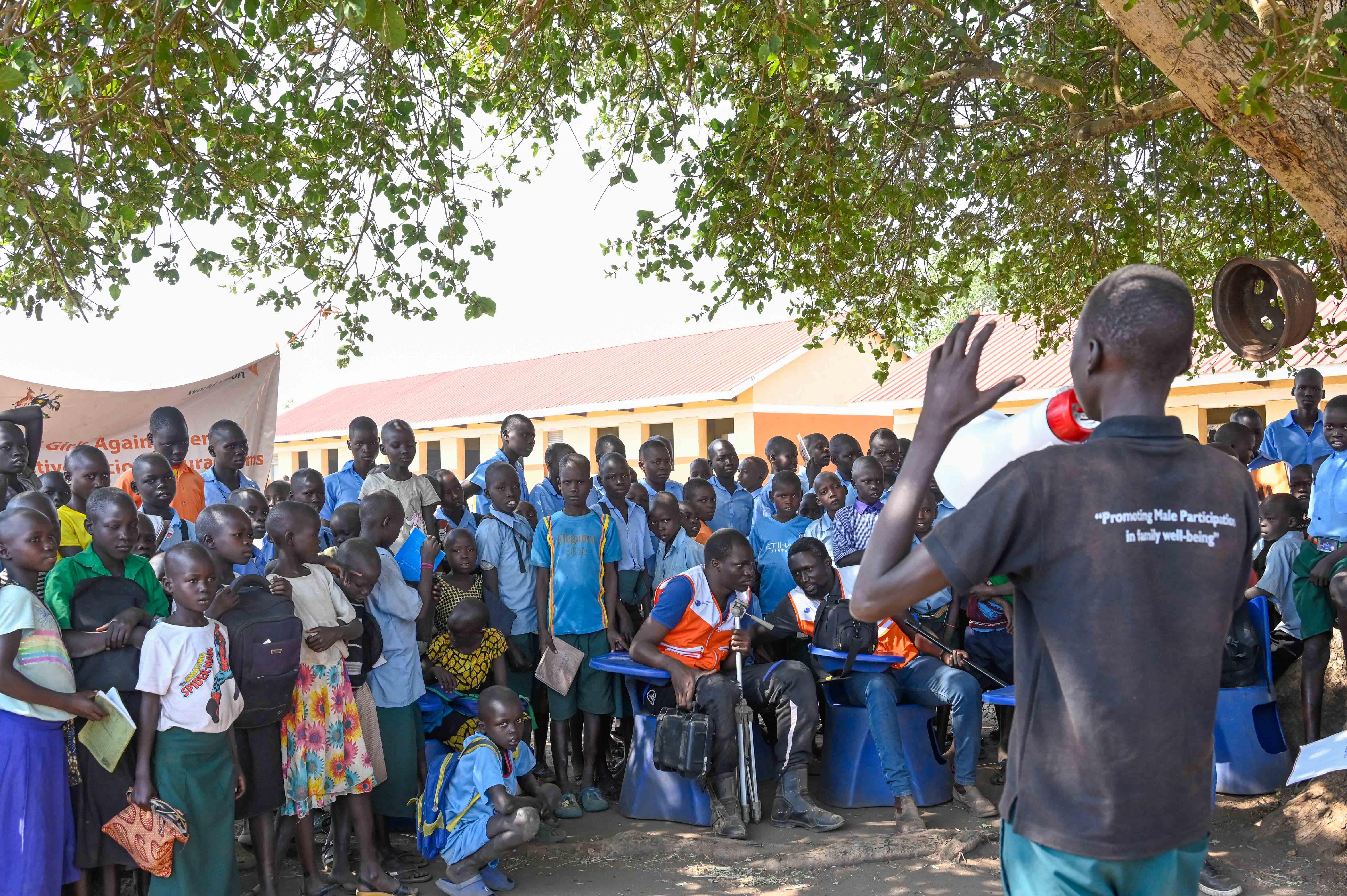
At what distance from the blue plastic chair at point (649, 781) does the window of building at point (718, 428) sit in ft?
60.7

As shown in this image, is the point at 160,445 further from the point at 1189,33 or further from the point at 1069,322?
the point at 1069,322

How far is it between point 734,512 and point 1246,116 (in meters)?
4.31

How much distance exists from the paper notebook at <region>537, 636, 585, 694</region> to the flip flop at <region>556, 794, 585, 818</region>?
0.54 metres

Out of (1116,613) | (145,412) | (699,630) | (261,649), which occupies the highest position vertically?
(145,412)

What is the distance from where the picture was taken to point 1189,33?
3963 millimetres

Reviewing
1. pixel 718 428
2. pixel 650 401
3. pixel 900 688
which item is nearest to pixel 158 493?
pixel 900 688

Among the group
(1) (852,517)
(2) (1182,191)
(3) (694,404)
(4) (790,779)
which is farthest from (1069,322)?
(3) (694,404)

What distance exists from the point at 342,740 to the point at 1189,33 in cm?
418

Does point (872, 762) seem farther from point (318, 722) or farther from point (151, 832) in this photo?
point (151, 832)

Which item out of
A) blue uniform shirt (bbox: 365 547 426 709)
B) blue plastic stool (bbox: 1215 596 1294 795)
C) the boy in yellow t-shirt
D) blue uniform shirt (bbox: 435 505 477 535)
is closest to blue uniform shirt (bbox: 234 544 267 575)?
blue uniform shirt (bbox: 365 547 426 709)

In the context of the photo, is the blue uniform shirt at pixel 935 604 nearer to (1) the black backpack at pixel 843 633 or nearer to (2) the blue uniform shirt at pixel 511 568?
(1) the black backpack at pixel 843 633

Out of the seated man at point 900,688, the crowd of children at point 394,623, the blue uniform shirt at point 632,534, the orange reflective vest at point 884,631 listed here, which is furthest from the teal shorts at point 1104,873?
the blue uniform shirt at point 632,534

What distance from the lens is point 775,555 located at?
694cm

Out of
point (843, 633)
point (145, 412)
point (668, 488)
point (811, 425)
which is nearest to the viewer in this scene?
point (843, 633)
